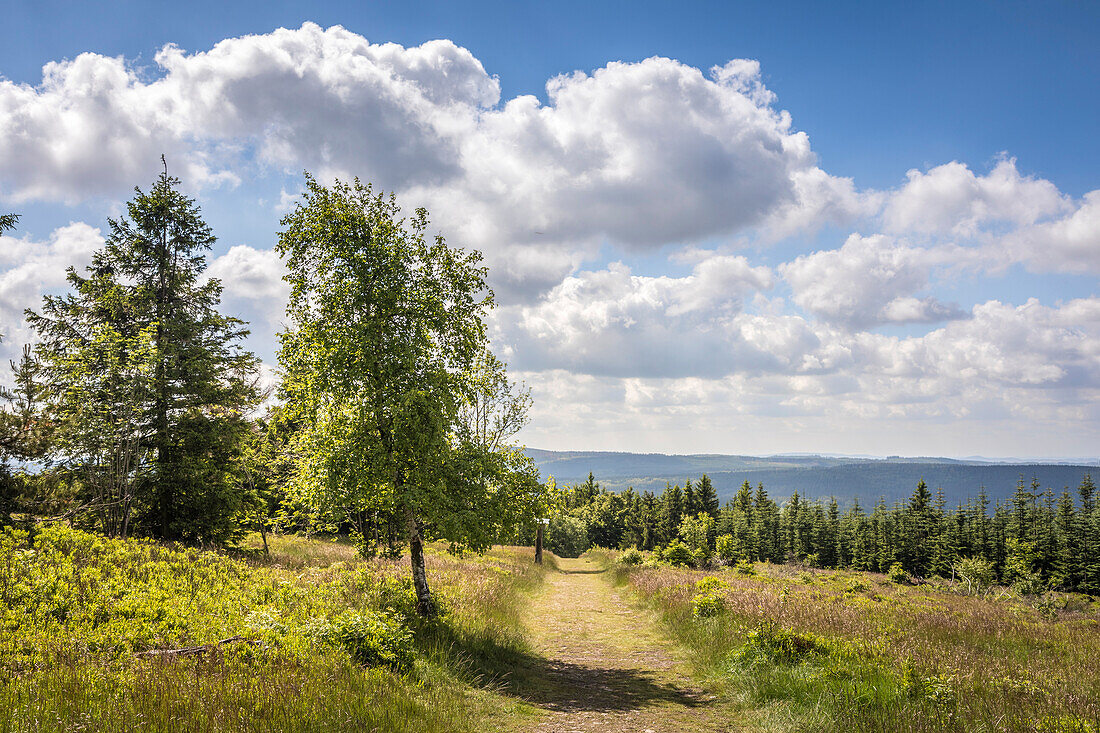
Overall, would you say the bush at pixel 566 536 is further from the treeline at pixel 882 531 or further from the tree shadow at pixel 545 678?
the tree shadow at pixel 545 678

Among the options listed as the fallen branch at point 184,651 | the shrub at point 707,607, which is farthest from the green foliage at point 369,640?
the shrub at point 707,607

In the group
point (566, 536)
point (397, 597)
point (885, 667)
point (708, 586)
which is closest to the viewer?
point (885, 667)

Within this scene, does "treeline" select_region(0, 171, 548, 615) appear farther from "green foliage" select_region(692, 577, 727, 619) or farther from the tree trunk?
"green foliage" select_region(692, 577, 727, 619)

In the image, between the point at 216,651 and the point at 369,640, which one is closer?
the point at 216,651

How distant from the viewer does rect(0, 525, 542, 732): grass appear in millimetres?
5004

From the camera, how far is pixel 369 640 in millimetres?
7648

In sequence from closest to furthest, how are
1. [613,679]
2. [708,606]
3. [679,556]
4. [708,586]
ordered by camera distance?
1. [613,679]
2. [708,606]
3. [708,586]
4. [679,556]

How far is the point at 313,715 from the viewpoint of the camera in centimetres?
534

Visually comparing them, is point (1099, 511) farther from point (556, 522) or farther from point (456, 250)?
point (456, 250)

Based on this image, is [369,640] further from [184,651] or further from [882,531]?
[882,531]

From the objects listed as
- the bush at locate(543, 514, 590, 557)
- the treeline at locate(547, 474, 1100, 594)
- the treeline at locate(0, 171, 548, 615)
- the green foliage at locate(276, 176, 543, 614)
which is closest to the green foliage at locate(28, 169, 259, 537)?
the treeline at locate(0, 171, 548, 615)

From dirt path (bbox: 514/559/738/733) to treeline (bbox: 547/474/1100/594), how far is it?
41149 millimetres

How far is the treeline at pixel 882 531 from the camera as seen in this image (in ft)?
239

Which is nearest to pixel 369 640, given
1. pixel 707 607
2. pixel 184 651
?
pixel 184 651
